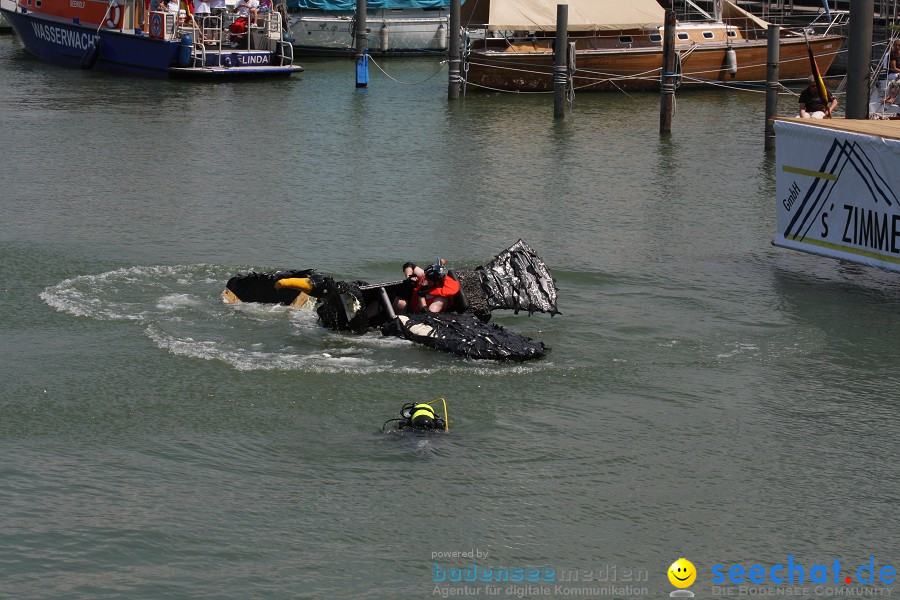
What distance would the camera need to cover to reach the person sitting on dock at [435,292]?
15.1 m

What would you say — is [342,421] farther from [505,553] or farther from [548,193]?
[548,193]

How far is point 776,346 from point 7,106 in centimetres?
2326

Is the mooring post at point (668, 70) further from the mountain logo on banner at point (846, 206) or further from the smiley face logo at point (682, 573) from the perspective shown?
the smiley face logo at point (682, 573)

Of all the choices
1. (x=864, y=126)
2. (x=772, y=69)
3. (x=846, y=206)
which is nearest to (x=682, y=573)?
(x=846, y=206)

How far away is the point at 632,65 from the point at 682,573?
27917 millimetres

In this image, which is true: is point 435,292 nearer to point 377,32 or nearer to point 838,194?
point 838,194

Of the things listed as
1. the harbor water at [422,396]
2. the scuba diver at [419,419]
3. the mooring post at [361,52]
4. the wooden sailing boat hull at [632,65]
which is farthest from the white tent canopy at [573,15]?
the scuba diver at [419,419]

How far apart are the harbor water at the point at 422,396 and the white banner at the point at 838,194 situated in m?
0.63

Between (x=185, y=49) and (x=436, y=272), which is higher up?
(x=185, y=49)

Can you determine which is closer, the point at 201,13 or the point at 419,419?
the point at 419,419

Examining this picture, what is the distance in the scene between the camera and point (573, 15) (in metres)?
36.3

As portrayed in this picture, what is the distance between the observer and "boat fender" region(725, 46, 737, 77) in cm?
3653

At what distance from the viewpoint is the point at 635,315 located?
16.3 meters

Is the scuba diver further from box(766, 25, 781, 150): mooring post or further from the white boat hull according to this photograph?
the white boat hull
